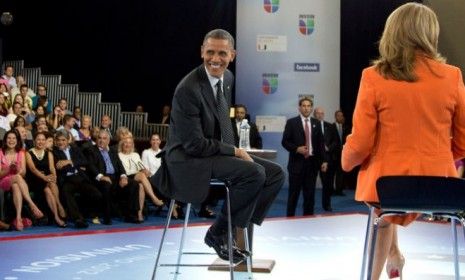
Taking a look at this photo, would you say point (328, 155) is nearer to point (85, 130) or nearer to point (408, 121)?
point (85, 130)

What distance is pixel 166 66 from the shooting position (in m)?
14.7

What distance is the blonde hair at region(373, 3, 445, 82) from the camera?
10.7ft

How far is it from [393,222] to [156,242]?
3.34 metres

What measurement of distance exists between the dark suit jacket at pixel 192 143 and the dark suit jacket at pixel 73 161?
15.3 ft

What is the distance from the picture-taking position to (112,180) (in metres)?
8.84

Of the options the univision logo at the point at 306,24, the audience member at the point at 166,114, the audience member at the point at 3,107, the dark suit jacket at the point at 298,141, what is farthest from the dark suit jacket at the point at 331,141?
the audience member at the point at 3,107

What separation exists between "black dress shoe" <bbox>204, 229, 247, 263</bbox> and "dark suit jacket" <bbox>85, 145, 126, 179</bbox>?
4923mm

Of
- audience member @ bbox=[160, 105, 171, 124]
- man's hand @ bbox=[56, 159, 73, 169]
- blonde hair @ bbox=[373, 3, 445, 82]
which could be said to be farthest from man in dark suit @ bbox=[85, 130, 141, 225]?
blonde hair @ bbox=[373, 3, 445, 82]

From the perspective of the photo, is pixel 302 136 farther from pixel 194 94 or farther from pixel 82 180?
pixel 194 94

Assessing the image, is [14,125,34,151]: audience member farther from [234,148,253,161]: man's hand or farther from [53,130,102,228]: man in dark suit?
[234,148,253,161]: man's hand

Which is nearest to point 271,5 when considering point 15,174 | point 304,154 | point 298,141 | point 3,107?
point 298,141

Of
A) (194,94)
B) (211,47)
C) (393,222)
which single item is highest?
(211,47)

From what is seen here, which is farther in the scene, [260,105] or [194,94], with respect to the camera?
[260,105]

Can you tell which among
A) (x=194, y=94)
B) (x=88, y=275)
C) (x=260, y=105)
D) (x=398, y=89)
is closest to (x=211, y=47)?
(x=194, y=94)
